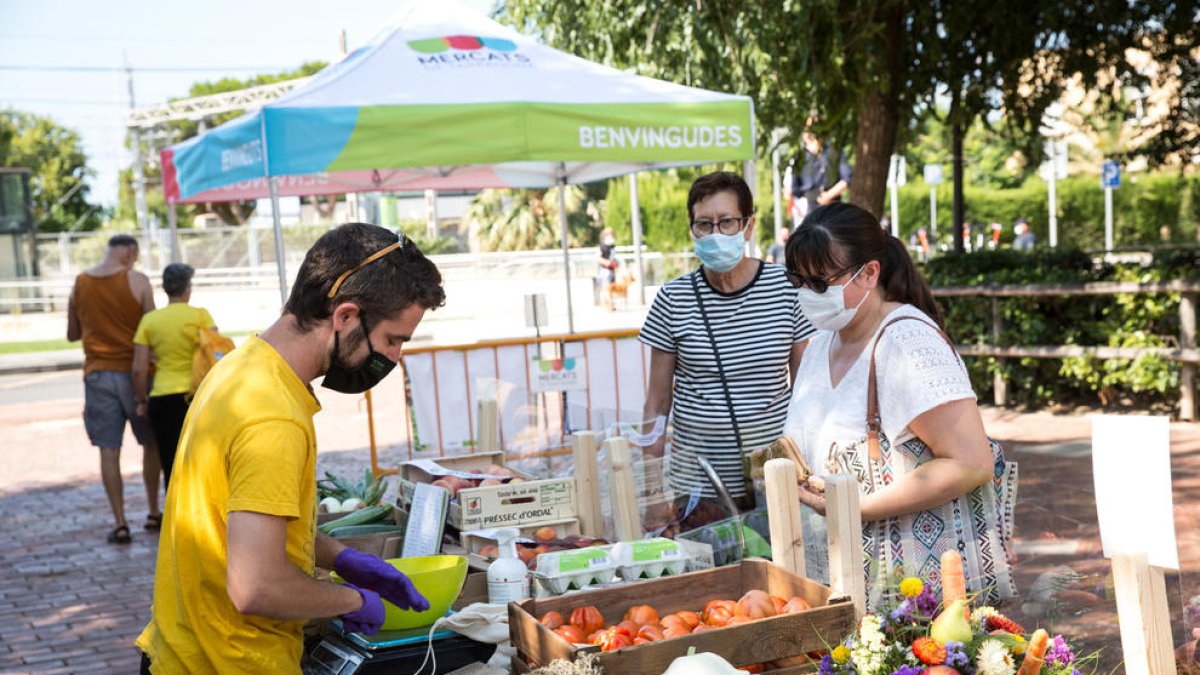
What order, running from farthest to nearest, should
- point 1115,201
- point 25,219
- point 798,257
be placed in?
point 1115,201 < point 25,219 < point 798,257

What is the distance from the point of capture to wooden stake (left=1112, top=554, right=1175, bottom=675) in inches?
88.3

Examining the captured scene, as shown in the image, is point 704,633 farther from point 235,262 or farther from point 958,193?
point 235,262

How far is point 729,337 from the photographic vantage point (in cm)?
418

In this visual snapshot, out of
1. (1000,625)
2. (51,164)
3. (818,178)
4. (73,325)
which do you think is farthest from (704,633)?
(51,164)

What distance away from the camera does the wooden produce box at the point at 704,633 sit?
243 cm

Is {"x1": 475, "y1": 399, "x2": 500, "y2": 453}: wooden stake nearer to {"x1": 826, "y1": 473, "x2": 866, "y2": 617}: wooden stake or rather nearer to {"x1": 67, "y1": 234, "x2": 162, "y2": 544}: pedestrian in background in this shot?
{"x1": 826, "y1": 473, "x2": 866, "y2": 617}: wooden stake

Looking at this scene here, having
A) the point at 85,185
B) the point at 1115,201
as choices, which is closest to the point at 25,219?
the point at 1115,201

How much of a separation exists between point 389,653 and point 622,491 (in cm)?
107

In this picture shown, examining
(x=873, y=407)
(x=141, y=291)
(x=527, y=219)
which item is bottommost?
(x=873, y=407)

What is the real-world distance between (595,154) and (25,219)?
91.4 feet

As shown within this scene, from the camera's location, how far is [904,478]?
9.14 feet

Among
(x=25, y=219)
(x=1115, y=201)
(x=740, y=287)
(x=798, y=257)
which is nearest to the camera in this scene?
(x=798, y=257)

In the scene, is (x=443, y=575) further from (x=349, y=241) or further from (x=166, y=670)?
(x=349, y=241)

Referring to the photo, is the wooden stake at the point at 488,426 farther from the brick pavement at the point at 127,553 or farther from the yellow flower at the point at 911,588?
the yellow flower at the point at 911,588
